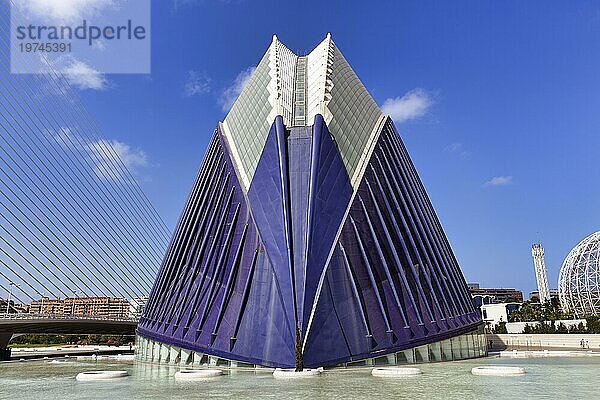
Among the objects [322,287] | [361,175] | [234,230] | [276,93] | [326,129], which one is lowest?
[322,287]

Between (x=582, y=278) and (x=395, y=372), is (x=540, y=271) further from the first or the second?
(x=395, y=372)

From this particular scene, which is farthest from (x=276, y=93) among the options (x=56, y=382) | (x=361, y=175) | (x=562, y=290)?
(x=562, y=290)

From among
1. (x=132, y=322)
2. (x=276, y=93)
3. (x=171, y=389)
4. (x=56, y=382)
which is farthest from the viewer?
(x=132, y=322)

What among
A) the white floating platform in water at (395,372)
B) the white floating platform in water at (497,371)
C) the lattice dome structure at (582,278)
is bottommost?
the white floating platform in water at (497,371)

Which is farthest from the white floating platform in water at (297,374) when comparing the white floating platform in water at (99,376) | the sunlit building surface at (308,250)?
the white floating platform in water at (99,376)

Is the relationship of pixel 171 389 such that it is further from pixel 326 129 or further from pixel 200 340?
pixel 326 129

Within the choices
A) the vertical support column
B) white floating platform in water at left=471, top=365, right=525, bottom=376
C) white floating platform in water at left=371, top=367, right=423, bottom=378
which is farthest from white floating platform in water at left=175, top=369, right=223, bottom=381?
the vertical support column

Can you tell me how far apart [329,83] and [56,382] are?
92.0 feet

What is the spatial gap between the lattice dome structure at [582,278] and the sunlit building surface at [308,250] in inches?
1654

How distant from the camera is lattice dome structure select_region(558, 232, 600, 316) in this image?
74.7 meters

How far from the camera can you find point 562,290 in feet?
262

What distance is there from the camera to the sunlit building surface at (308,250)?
29.3 metres

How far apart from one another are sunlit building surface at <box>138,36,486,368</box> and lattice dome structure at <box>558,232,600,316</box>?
138 ft

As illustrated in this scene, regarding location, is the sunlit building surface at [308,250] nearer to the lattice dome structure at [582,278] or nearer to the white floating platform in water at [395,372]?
the white floating platform in water at [395,372]
